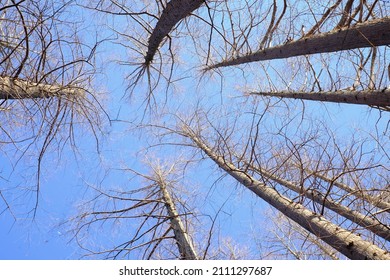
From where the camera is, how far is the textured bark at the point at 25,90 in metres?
3.54

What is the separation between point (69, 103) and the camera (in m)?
4.29

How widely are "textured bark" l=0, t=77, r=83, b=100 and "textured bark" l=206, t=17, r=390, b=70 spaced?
2.96 metres

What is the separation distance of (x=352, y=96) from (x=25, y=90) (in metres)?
4.49

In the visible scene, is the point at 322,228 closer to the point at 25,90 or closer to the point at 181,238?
the point at 181,238

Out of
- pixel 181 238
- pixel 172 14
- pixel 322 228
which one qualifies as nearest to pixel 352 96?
pixel 322 228

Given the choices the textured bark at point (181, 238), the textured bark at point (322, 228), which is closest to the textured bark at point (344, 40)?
the textured bark at point (322, 228)

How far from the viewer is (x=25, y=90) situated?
12.2ft

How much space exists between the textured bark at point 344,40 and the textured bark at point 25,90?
2956 mm

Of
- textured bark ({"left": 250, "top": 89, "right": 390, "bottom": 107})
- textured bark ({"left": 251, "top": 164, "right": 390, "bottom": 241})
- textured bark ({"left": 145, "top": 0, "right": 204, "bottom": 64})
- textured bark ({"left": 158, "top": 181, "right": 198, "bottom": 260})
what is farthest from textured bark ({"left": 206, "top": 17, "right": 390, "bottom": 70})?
textured bark ({"left": 158, "top": 181, "right": 198, "bottom": 260})

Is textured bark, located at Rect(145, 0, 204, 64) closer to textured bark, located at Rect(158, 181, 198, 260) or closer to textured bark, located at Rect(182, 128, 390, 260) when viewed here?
textured bark, located at Rect(158, 181, 198, 260)

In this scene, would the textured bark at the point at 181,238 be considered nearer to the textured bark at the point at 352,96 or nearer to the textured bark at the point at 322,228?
the textured bark at the point at 322,228

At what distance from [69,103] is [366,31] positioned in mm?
3448
